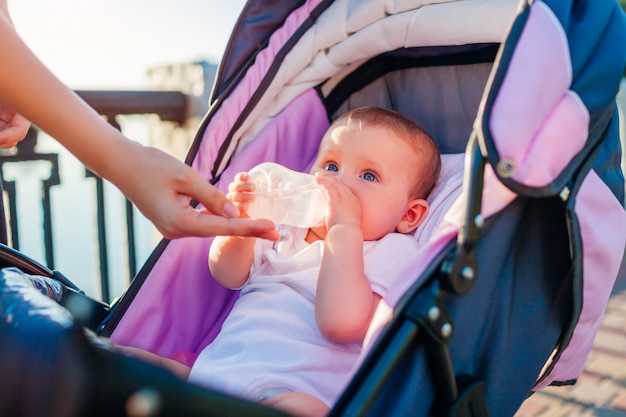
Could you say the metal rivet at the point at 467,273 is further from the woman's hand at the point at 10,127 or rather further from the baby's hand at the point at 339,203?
the woman's hand at the point at 10,127

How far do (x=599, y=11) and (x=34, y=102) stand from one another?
103 centimetres

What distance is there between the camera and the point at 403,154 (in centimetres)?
165

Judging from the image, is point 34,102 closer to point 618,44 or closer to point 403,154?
point 403,154

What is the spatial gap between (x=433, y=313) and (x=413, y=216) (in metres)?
0.72

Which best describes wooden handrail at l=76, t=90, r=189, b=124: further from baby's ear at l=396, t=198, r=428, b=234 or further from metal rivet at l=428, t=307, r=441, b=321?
metal rivet at l=428, t=307, r=441, b=321

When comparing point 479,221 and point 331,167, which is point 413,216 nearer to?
point 331,167

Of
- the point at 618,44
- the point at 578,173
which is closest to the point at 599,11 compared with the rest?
the point at 618,44

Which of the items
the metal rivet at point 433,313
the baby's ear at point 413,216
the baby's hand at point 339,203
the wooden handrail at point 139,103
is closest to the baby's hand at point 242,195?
the baby's hand at point 339,203

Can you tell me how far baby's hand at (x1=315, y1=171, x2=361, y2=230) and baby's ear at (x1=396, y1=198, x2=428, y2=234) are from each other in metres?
0.19

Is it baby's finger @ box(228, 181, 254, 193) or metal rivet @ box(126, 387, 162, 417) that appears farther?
baby's finger @ box(228, 181, 254, 193)

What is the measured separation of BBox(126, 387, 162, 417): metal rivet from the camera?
2.20ft

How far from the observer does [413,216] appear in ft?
5.57

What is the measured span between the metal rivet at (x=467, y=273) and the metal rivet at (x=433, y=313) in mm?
71

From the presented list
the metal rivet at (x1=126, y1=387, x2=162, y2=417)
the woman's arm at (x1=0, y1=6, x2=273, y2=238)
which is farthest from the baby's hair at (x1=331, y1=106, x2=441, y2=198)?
the metal rivet at (x1=126, y1=387, x2=162, y2=417)
